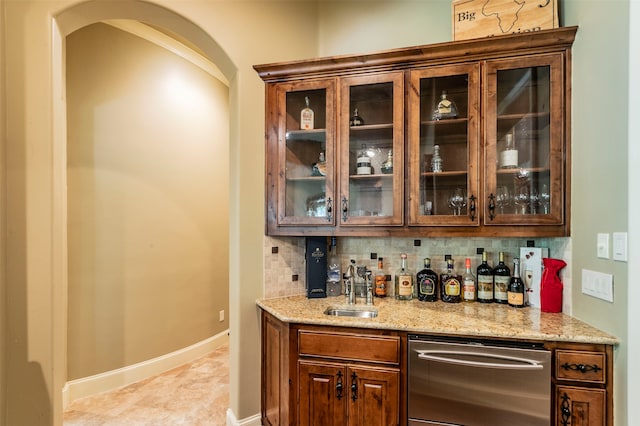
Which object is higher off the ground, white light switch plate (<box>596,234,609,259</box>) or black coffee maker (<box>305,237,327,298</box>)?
→ white light switch plate (<box>596,234,609,259</box>)

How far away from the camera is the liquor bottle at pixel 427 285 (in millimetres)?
2260

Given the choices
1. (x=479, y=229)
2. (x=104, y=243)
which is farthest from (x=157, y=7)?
(x=479, y=229)

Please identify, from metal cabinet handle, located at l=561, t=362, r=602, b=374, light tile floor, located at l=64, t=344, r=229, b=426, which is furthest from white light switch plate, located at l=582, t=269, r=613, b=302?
light tile floor, located at l=64, t=344, r=229, b=426

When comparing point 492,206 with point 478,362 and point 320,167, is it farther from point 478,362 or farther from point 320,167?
point 320,167

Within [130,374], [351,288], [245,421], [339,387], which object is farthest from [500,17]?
[130,374]

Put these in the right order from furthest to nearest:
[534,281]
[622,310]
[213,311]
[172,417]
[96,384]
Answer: [213,311]
[96,384]
[172,417]
[534,281]
[622,310]

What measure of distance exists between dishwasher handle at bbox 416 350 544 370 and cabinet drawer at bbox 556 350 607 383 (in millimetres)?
100

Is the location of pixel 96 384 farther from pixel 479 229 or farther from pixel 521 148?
pixel 521 148

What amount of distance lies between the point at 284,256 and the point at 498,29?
2.07 m

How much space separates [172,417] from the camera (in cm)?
246

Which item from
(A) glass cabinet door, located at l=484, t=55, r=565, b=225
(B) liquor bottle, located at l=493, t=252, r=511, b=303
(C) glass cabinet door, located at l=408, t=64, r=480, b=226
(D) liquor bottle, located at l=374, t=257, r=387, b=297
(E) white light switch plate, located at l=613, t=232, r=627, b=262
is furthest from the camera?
(D) liquor bottle, located at l=374, t=257, r=387, b=297

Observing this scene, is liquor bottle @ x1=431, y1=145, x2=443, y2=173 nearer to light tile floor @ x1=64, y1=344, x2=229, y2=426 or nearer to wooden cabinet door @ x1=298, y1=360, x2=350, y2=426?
wooden cabinet door @ x1=298, y1=360, x2=350, y2=426

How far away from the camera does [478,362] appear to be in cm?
163

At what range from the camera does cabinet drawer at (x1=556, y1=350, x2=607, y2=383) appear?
1512mm
